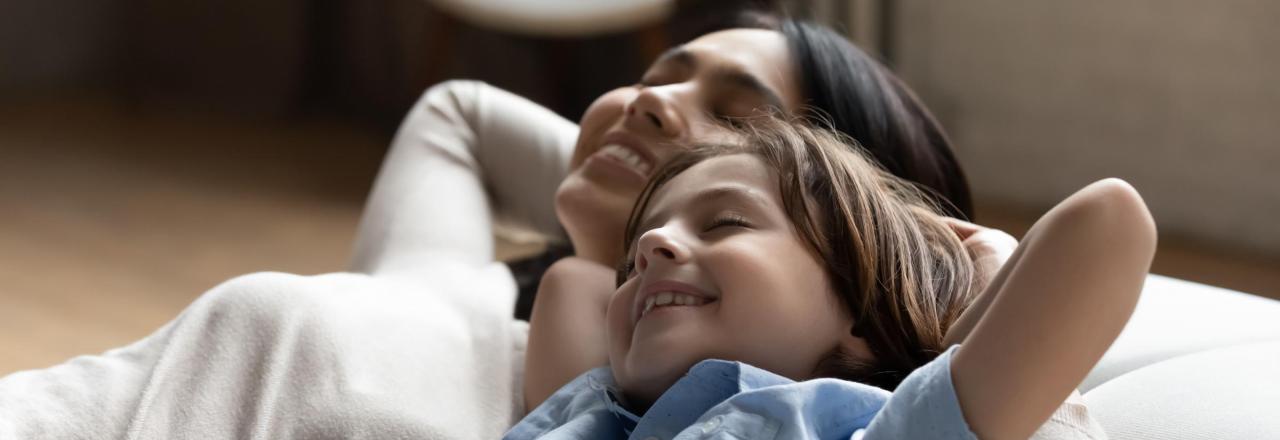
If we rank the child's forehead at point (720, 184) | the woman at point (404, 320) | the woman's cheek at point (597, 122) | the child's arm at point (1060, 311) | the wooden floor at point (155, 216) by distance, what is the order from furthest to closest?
1. the wooden floor at point (155, 216)
2. the woman's cheek at point (597, 122)
3. the woman at point (404, 320)
4. the child's forehead at point (720, 184)
5. the child's arm at point (1060, 311)

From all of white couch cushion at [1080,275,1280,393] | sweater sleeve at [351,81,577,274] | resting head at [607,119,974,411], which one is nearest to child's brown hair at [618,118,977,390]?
resting head at [607,119,974,411]

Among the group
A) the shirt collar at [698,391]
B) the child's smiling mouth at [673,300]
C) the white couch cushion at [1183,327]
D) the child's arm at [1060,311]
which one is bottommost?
the white couch cushion at [1183,327]

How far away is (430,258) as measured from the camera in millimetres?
1464

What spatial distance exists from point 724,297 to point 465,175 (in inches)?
30.8

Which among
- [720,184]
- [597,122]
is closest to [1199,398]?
[720,184]

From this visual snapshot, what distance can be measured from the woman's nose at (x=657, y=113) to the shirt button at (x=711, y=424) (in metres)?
0.47

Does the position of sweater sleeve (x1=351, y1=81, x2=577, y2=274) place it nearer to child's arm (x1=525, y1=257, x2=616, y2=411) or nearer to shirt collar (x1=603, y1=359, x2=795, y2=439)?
child's arm (x1=525, y1=257, x2=616, y2=411)

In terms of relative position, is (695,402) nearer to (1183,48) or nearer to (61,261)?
(1183,48)

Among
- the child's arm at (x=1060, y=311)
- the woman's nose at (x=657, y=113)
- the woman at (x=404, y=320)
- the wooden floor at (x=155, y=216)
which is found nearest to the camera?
the child's arm at (x=1060, y=311)

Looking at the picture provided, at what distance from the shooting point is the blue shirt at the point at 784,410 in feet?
2.58

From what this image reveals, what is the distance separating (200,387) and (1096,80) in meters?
1.94

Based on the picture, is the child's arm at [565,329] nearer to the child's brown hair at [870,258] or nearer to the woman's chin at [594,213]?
the woman's chin at [594,213]

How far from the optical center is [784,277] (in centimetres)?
94

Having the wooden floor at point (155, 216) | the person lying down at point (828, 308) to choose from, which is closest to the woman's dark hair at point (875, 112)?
the person lying down at point (828, 308)
